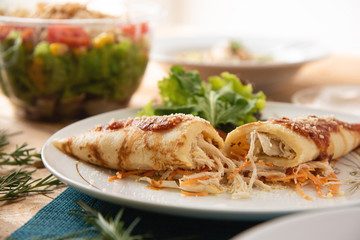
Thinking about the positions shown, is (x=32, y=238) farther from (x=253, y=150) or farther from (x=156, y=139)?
(x=253, y=150)

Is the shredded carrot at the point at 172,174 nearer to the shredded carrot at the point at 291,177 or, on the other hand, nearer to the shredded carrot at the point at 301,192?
the shredded carrot at the point at 291,177

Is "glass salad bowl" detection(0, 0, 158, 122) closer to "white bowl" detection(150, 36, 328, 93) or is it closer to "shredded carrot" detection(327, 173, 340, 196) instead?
"white bowl" detection(150, 36, 328, 93)

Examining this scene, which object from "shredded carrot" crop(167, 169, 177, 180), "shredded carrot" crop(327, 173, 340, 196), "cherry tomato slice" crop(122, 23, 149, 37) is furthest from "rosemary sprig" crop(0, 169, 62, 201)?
Result: "cherry tomato slice" crop(122, 23, 149, 37)

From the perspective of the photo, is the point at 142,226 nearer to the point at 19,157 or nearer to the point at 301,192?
the point at 301,192

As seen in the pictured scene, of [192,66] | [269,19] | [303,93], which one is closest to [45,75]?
[192,66]

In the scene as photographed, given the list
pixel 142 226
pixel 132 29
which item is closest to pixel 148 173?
pixel 142 226
